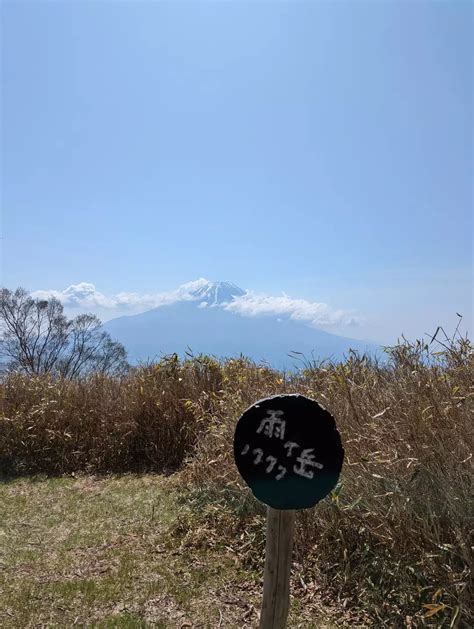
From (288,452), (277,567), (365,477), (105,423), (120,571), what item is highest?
(288,452)

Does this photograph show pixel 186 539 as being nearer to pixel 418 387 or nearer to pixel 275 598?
pixel 275 598

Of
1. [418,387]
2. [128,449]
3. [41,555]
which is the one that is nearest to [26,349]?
[128,449]

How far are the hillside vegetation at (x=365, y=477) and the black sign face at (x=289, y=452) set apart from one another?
110cm

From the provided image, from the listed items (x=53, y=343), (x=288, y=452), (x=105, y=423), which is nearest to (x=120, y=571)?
(x=288, y=452)

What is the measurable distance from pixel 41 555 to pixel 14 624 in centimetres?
112

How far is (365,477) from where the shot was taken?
10.9ft

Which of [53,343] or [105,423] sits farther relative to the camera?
[53,343]

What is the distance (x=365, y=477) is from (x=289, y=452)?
65.7 inches

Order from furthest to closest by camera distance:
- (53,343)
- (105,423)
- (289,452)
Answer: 1. (53,343)
2. (105,423)
3. (289,452)

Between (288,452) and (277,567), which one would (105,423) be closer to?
(277,567)

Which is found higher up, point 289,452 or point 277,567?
point 289,452

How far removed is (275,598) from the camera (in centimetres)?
212

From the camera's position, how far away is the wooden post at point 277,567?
6.82ft

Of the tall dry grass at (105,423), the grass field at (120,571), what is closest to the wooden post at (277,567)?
the grass field at (120,571)
